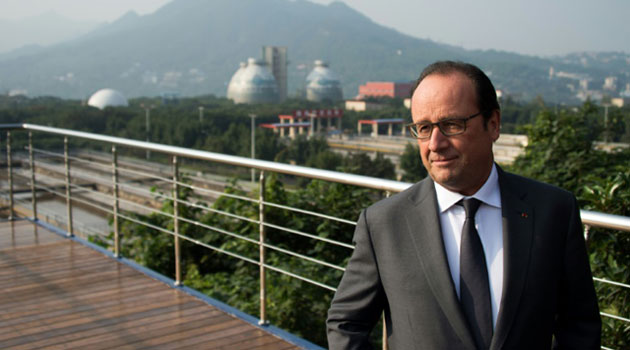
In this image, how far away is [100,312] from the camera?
3068mm

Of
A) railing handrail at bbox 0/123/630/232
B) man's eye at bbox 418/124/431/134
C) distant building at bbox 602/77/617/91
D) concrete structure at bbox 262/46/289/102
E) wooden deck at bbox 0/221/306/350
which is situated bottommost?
wooden deck at bbox 0/221/306/350

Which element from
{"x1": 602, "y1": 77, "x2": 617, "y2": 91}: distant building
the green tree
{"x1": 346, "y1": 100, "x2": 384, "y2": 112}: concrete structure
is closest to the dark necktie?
the green tree

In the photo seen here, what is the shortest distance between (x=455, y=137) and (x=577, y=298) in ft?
1.23

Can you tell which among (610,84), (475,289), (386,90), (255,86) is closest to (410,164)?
(475,289)

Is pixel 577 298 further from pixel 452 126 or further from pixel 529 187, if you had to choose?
pixel 452 126

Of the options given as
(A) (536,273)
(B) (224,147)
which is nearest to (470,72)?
(A) (536,273)

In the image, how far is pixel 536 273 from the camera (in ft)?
3.65

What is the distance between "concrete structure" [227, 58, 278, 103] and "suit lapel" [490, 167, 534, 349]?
9276 centimetres

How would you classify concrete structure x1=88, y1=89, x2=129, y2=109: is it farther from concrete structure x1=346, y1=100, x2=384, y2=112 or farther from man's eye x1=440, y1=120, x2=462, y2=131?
man's eye x1=440, y1=120, x2=462, y2=131

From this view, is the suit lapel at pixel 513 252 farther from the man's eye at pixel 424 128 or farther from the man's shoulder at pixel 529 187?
the man's eye at pixel 424 128

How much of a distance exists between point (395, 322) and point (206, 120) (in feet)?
191

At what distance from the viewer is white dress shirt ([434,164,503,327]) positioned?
1134mm

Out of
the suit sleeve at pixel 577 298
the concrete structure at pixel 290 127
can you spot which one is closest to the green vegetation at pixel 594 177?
the suit sleeve at pixel 577 298

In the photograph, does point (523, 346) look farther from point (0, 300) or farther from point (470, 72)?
point (0, 300)
